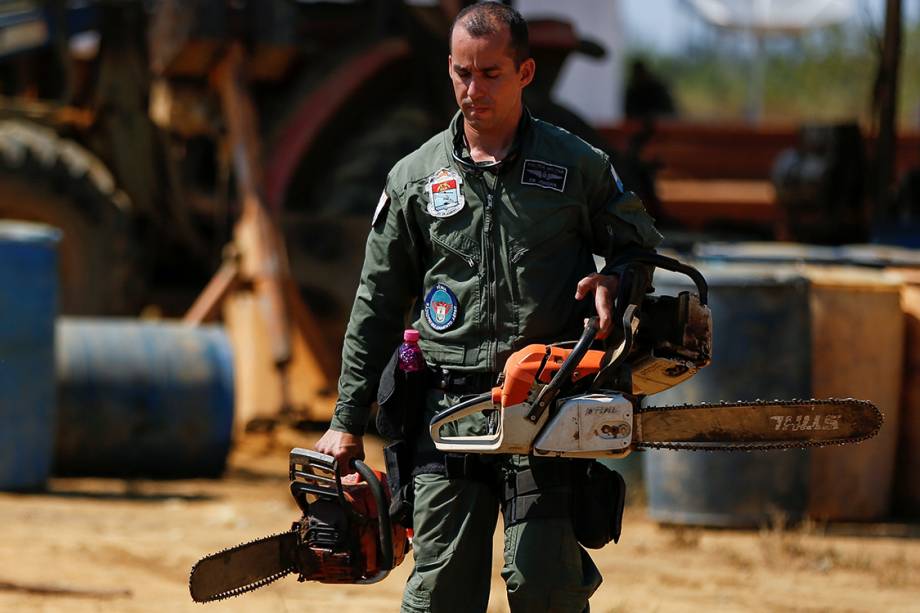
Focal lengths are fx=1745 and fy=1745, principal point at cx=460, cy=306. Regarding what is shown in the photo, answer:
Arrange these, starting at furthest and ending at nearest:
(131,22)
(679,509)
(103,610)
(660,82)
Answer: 1. (660,82)
2. (131,22)
3. (679,509)
4. (103,610)

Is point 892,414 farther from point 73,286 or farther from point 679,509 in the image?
point 73,286

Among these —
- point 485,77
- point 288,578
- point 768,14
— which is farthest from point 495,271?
point 768,14

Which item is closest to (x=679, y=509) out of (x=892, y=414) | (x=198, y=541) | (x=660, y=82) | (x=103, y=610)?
(x=892, y=414)

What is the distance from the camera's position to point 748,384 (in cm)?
809

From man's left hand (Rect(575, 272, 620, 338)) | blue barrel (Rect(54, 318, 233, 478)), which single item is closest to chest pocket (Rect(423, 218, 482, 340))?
man's left hand (Rect(575, 272, 620, 338))

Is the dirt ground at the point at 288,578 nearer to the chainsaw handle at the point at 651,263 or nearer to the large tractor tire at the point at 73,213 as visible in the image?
the chainsaw handle at the point at 651,263

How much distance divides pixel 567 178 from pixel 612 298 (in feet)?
1.15

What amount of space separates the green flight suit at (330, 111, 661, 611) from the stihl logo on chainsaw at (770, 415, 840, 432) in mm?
532

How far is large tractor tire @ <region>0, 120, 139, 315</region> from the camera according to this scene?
11.3 m

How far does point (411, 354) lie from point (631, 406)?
62 centimetres

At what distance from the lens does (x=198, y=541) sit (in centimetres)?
736

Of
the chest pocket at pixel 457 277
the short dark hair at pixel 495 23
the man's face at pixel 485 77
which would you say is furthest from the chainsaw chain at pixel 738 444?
the short dark hair at pixel 495 23

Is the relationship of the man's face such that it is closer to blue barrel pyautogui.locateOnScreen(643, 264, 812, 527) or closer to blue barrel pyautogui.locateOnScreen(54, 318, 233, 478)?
blue barrel pyautogui.locateOnScreen(643, 264, 812, 527)

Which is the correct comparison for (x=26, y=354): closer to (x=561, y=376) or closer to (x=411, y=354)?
(x=411, y=354)
